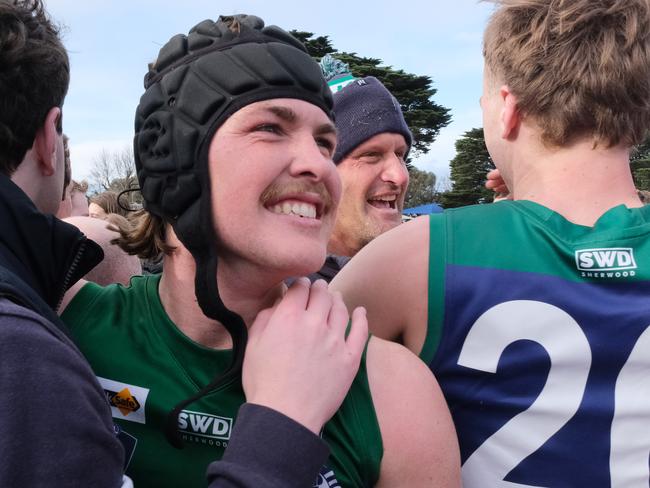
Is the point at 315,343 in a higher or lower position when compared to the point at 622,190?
lower

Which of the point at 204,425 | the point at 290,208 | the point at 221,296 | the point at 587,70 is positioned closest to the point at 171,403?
the point at 204,425

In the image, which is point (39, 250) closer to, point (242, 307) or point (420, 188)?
point (242, 307)

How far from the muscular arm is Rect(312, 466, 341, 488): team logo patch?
473 millimetres

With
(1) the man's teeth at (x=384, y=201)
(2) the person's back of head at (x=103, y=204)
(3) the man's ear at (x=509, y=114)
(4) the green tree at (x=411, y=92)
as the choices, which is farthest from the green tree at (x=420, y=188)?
(3) the man's ear at (x=509, y=114)

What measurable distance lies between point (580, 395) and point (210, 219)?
120 centimetres

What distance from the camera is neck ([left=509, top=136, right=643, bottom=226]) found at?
187cm

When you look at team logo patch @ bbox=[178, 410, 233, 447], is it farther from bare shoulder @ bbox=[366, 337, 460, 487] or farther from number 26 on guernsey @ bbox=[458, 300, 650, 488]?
number 26 on guernsey @ bbox=[458, 300, 650, 488]

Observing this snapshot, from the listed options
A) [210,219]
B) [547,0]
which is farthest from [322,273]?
[547,0]

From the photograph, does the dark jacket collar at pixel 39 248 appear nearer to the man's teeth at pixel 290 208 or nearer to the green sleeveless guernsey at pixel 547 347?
the man's teeth at pixel 290 208

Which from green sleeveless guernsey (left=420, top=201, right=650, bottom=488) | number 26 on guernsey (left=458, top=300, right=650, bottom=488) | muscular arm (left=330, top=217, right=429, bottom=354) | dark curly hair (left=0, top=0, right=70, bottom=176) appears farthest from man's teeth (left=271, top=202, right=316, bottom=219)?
dark curly hair (left=0, top=0, right=70, bottom=176)

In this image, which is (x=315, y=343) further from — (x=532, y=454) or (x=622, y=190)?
(x=622, y=190)

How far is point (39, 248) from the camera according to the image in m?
1.70

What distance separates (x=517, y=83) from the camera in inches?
79.1

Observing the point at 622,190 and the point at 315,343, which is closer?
the point at 315,343
